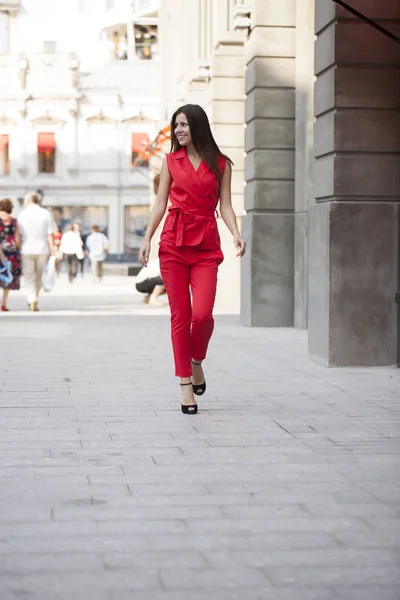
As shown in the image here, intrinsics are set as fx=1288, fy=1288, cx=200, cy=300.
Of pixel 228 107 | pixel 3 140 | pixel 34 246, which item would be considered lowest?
pixel 34 246

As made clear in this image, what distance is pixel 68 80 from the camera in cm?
6525

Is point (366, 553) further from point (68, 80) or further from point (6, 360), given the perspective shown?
point (68, 80)

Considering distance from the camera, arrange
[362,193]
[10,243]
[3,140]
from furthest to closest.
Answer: [3,140], [10,243], [362,193]

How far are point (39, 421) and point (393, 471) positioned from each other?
2.42 meters

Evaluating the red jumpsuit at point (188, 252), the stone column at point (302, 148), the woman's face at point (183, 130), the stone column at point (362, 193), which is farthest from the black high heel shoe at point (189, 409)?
the stone column at point (302, 148)

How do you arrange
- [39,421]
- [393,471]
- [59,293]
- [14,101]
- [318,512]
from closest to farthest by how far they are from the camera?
[318,512], [393,471], [39,421], [59,293], [14,101]

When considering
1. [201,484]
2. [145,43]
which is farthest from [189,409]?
[145,43]

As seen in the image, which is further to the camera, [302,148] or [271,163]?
[271,163]

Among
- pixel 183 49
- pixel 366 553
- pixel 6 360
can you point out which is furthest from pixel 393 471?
pixel 183 49

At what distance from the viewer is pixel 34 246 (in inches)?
755

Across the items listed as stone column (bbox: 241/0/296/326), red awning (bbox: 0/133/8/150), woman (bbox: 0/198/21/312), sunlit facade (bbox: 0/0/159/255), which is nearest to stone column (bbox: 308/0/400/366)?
stone column (bbox: 241/0/296/326)

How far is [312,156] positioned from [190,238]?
24.3ft

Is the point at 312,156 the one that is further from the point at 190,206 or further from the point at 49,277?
the point at 49,277

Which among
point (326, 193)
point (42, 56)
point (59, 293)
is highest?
point (42, 56)
